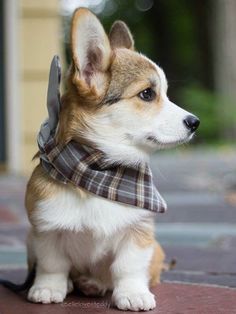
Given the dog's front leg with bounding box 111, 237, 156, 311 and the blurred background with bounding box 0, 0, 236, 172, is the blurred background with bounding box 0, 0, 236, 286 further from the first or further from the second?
the dog's front leg with bounding box 111, 237, 156, 311

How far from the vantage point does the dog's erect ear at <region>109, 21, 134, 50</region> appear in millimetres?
3047

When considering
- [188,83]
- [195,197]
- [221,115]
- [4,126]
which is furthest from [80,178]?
[188,83]

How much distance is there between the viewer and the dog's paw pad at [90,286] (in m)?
2.80

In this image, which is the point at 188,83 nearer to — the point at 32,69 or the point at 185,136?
the point at 32,69

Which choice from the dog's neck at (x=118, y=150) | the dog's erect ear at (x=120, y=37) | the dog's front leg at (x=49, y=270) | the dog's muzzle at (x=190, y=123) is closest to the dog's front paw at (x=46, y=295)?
the dog's front leg at (x=49, y=270)

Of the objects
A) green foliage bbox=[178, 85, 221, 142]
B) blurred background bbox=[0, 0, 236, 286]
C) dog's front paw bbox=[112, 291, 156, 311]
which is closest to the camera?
dog's front paw bbox=[112, 291, 156, 311]

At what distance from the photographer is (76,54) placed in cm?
265

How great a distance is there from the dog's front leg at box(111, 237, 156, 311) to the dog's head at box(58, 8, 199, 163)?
1.09 feet

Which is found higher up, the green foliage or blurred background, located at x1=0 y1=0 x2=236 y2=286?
blurred background, located at x1=0 y1=0 x2=236 y2=286

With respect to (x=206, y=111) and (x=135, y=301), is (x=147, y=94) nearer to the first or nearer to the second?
(x=135, y=301)

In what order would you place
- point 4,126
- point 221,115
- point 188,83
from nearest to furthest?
point 4,126 → point 221,115 → point 188,83

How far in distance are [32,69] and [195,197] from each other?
2.73 m

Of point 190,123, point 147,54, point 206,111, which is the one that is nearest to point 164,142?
point 190,123

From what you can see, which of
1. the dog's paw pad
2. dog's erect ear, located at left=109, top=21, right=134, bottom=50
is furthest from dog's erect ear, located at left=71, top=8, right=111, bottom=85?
the dog's paw pad
